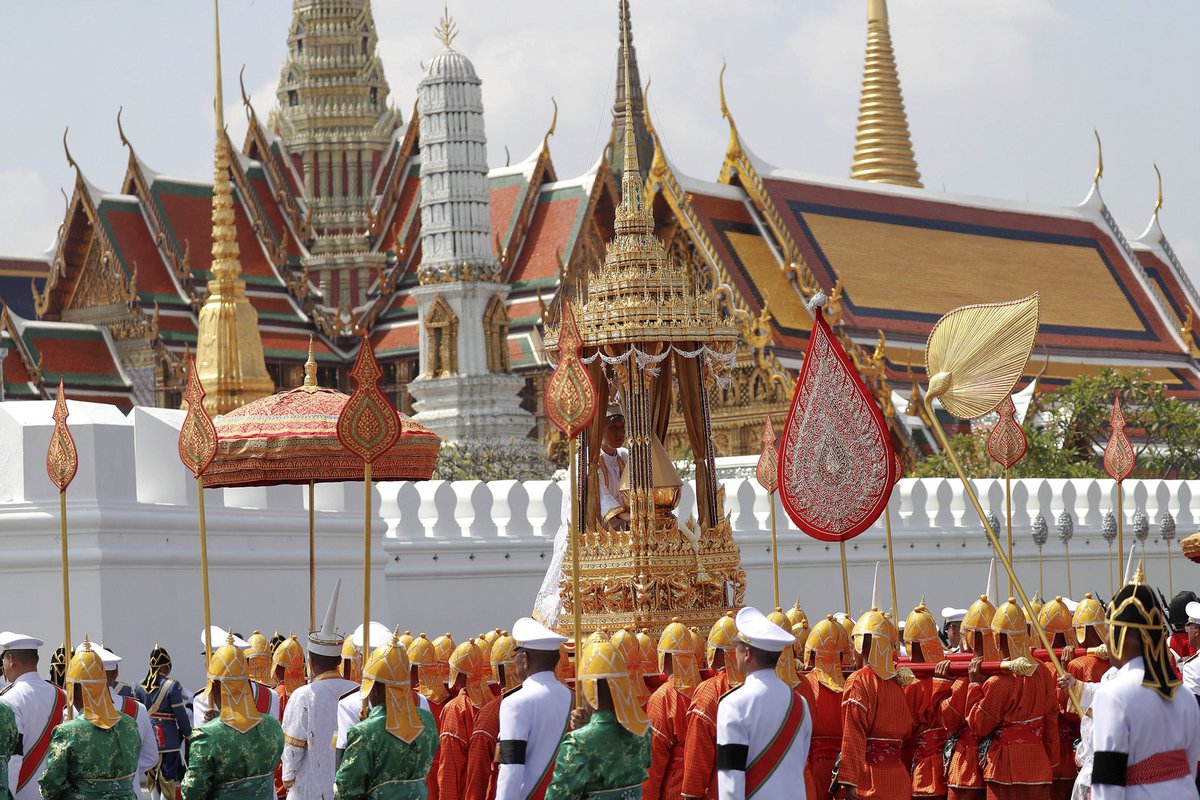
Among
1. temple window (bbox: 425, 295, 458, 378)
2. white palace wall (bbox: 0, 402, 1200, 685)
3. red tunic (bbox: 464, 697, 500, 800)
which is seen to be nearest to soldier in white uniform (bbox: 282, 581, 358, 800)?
red tunic (bbox: 464, 697, 500, 800)

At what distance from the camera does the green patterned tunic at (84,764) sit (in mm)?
7109

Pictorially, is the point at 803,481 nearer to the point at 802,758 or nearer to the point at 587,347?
the point at 587,347

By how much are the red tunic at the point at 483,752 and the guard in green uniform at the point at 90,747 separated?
1193 mm

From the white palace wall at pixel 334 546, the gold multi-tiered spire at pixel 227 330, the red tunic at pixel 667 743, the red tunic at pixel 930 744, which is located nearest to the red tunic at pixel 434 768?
the red tunic at pixel 667 743

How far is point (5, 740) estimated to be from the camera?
295 inches

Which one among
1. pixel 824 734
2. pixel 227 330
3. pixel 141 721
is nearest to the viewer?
pixel 824 734

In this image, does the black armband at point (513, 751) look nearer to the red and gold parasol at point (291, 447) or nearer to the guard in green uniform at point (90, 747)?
the guard in green uniform at point (90, 747)

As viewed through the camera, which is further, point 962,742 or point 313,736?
point 962,742

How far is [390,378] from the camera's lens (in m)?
34.1

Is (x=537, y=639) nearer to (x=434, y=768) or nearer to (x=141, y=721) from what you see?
(x=434, y=768)

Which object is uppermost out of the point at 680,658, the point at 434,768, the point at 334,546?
the point at 334,546

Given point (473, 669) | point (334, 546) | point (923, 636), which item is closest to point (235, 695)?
point (473, 669)

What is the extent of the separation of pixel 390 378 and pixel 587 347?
22879 millimetres

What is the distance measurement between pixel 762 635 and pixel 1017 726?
8.07ft
